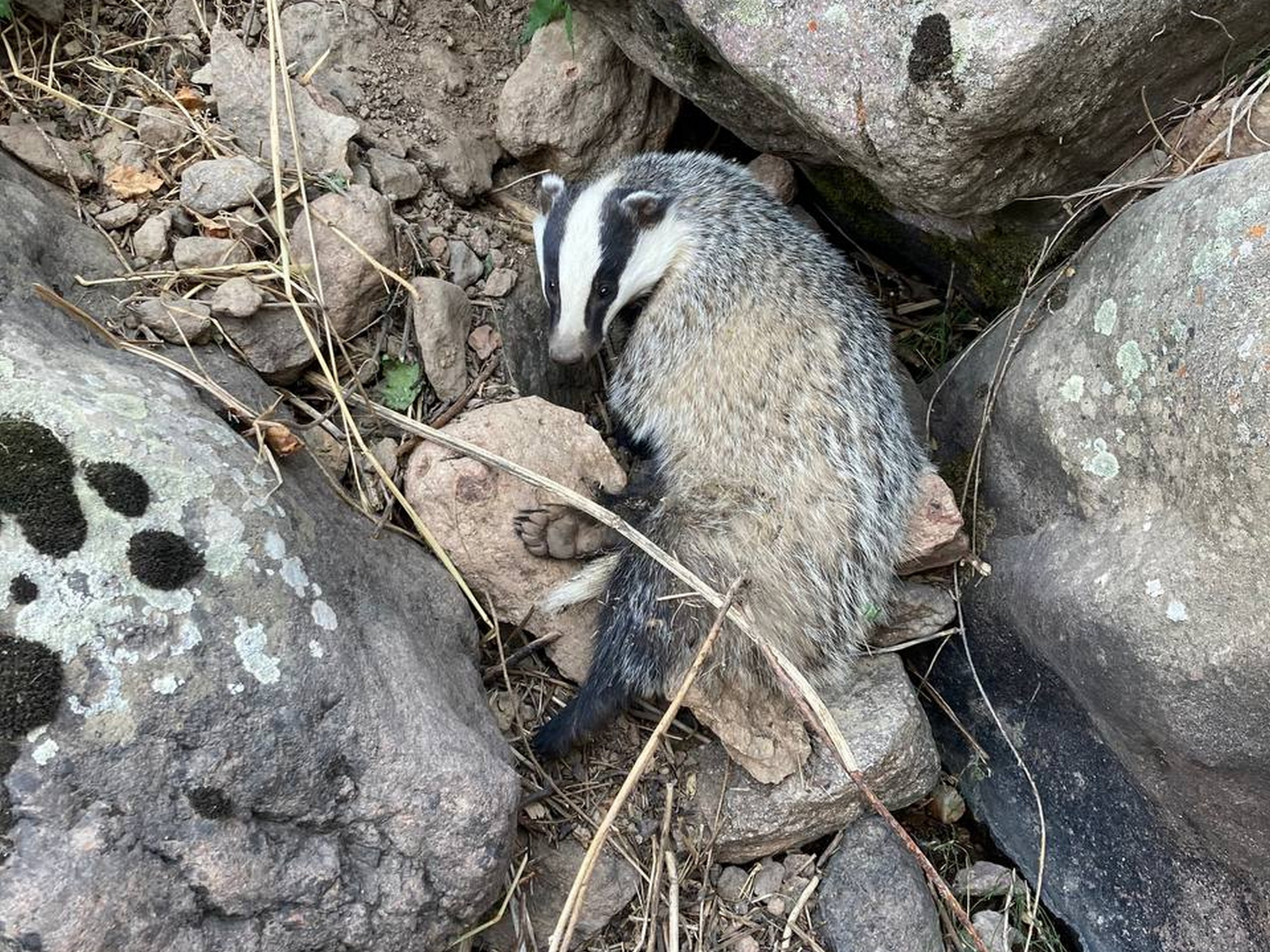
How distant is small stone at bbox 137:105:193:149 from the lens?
2951mm

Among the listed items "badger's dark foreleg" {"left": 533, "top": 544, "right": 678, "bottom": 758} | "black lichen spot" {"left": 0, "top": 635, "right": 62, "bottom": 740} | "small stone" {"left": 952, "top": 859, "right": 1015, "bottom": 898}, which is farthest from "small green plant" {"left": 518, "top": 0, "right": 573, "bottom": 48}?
"small stone" {"left": 952, "top": 859, "right": 1015, "bottom": 898}

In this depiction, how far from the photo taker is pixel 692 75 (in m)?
3.12

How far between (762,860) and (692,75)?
7.72 feet

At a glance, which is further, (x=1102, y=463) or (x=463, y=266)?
(x=463, y=266)

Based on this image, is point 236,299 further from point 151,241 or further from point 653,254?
point 653,254

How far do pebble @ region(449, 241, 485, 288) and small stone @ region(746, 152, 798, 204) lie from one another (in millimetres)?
1103

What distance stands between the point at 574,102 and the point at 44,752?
8.37 feet

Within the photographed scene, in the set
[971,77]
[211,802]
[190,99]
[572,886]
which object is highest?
[971,77]

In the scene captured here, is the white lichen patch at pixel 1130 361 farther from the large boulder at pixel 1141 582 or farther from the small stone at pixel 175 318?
the small stone at pixel 175 318

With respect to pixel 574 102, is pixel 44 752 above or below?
below

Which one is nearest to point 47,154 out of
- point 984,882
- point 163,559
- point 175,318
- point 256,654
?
point 175,318

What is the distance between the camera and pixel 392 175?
3164mm

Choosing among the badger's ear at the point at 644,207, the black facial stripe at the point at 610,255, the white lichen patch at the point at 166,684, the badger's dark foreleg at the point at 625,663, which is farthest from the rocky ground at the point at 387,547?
the badger's ear at the point at 644,207

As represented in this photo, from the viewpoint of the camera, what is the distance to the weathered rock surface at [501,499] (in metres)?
2.89
